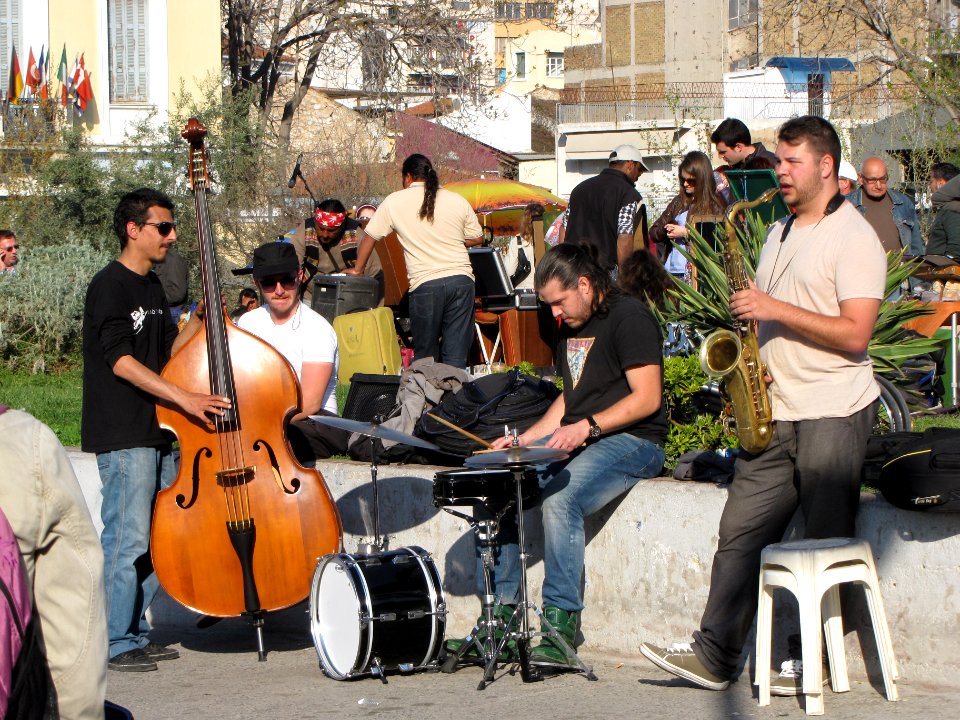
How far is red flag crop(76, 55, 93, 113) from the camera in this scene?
71.9 ft

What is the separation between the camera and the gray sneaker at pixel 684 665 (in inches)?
215

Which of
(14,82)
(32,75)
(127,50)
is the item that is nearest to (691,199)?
(14,82)

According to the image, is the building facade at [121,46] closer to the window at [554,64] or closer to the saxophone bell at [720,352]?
the saxophone bell at [720,352]

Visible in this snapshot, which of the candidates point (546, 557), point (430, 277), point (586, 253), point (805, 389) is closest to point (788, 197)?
point (805, 389)

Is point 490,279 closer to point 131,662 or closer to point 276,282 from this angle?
point 276,282

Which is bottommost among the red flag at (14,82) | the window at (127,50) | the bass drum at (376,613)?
the bass drum at (376,613)

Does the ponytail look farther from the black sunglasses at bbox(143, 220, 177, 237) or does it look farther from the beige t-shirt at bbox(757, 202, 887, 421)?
the beige t-shirt at bbox(757, 202, 887, 421)

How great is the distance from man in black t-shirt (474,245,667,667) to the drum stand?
5 centimetres

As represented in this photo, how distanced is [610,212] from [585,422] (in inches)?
149

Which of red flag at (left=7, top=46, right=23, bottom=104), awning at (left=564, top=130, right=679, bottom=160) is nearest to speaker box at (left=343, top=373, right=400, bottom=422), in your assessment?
red flag at (left=7, top=46, right=23, bottom=104)

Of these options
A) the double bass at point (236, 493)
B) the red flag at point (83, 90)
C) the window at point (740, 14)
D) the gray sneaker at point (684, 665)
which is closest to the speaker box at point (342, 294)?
the double bass at point (236, 493)

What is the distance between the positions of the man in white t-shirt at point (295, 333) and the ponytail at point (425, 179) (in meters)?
3.03

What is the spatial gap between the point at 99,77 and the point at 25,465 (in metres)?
21.0

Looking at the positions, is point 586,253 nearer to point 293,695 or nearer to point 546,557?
point 546,557
